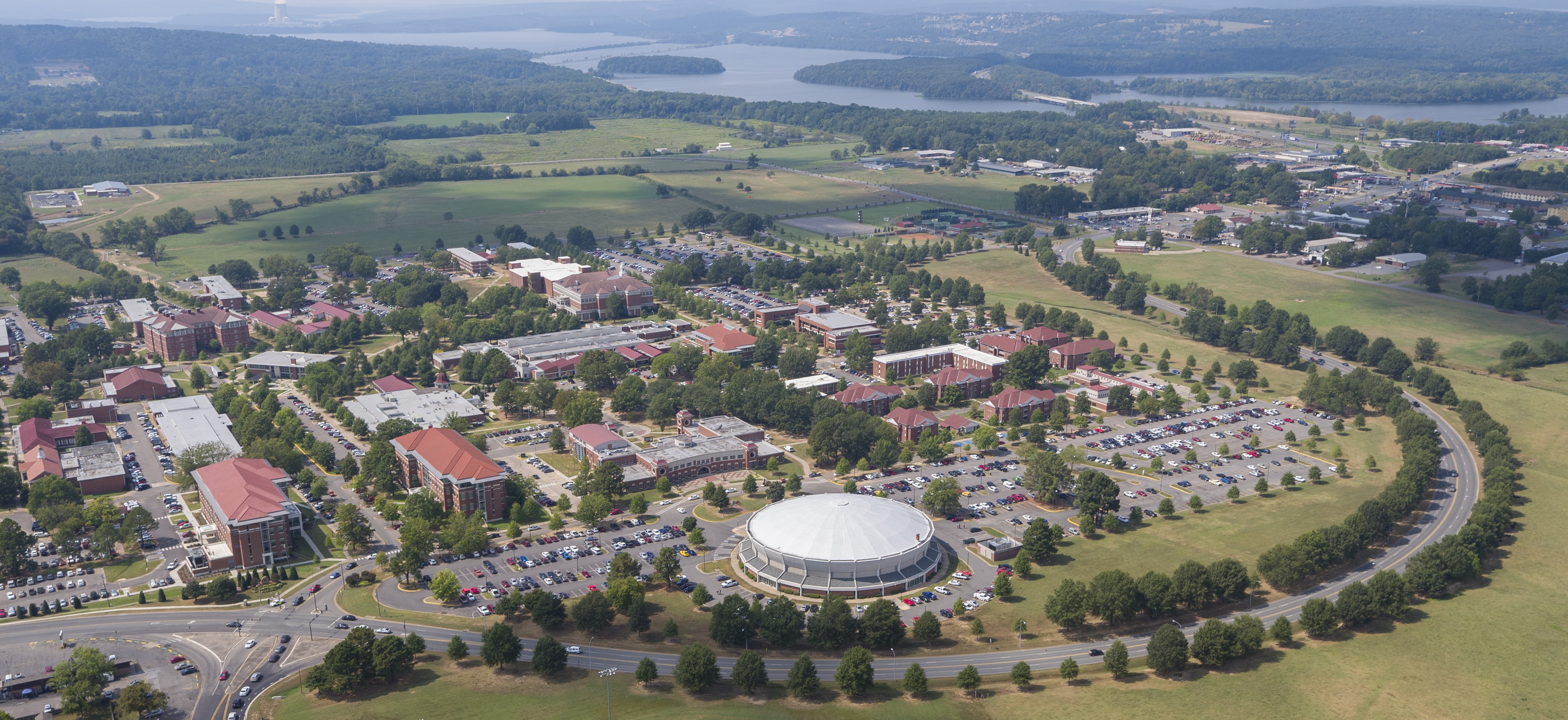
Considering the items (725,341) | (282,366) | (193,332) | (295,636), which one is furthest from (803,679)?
(193,332)

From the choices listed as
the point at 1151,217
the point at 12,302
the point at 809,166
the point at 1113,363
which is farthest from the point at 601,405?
the point at 809,166

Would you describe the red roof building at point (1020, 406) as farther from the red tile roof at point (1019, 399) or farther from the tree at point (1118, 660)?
the tree at point (1118, 660)

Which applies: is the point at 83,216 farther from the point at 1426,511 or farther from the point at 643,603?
the point at 1426,511

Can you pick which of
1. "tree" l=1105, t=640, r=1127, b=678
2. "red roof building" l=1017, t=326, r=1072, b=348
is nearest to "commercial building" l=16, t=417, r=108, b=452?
"tree" l=1105, t=640, r=1127, b=678

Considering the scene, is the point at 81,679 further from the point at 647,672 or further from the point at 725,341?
the point at 725,341

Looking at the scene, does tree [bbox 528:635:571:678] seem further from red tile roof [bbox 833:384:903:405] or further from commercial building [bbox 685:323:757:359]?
commercial building [bbox 685:323:757:359]

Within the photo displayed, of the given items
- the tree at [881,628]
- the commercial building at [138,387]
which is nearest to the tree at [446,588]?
the tree at [881,628]
